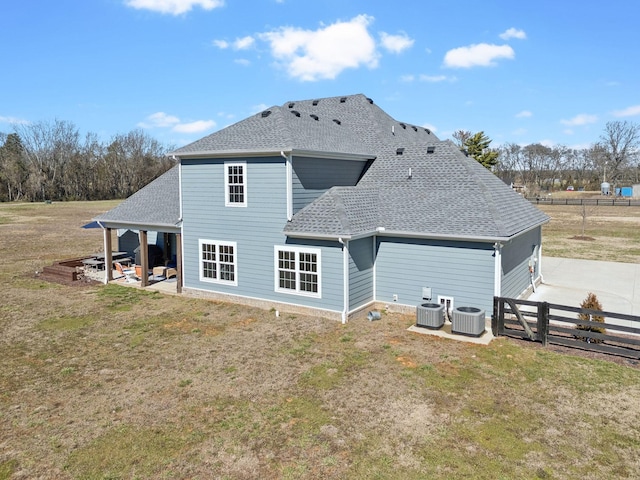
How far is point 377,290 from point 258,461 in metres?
9.57

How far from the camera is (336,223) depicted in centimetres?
1516

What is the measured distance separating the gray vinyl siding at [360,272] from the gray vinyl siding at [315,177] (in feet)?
8.46

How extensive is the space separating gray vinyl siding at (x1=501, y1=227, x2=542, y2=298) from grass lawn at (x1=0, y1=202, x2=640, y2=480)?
2945 millimetres

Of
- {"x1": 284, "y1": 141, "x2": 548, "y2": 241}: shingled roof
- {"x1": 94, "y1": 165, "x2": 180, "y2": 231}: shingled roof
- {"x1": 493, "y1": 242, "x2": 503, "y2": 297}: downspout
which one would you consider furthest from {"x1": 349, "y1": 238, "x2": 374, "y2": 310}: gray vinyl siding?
{"x1": 94, "y1": 165, "x2": 180, "y2": 231}: shingled roof

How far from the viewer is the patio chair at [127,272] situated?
21.5 metres

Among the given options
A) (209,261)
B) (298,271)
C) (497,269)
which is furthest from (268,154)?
(497,269)

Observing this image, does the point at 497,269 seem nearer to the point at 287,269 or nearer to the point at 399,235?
the point at 399,235

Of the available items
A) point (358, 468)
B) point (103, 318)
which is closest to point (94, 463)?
point (358, 468)

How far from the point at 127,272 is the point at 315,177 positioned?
11.3 m

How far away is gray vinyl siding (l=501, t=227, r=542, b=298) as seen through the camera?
15.1 metres

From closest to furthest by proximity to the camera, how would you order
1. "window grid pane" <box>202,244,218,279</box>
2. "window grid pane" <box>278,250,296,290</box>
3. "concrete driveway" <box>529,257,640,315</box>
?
"window grid pane" <box>278,250,296,290</box> → "concrete driveway" <box>529,257,640,315</box> → "window grid pane" <box>202,244,218,279</box>

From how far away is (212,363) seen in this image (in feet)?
38.4

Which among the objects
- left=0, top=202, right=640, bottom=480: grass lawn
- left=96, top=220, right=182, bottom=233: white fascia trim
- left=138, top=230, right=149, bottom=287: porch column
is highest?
left=96, top=220, right=182, bottom=233: white fascia trim

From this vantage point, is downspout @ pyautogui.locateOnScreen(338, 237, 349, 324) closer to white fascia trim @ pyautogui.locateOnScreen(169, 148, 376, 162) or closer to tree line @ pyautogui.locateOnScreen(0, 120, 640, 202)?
white fascia trim @ pyautogui.locateOnScreen(169, 148, 376, 162)
